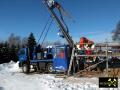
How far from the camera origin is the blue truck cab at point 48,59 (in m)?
29.8

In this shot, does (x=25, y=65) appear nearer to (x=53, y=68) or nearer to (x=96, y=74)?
(x=53, y=68)

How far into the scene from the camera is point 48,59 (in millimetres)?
32906

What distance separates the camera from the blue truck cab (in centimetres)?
2978

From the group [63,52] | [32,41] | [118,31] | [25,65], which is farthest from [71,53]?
[118,31]

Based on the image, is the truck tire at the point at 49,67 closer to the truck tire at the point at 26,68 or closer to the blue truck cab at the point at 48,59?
the blue truck cab at the point at 48,59

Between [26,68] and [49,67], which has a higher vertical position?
[49,67]

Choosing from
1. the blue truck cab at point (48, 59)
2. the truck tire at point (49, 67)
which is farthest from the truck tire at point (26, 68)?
the truck tire at point (49, 67)

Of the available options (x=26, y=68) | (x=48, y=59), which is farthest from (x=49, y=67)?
(x=26, y=68)

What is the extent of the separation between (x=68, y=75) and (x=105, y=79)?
13729mm

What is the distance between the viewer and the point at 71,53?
30.0 metres

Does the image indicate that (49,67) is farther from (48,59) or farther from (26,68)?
(26,68)

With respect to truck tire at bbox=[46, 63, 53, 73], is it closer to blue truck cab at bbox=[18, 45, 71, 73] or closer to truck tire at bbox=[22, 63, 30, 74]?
blue truck cab at bbox=[18, 45, 71, 73]

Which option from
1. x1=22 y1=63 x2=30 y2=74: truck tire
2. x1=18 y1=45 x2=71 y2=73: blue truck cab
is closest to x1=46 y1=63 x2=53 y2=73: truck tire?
x1=18 y1=45 x2=71 y2=73: blue truck cab

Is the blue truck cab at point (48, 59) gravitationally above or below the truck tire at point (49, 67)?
above
